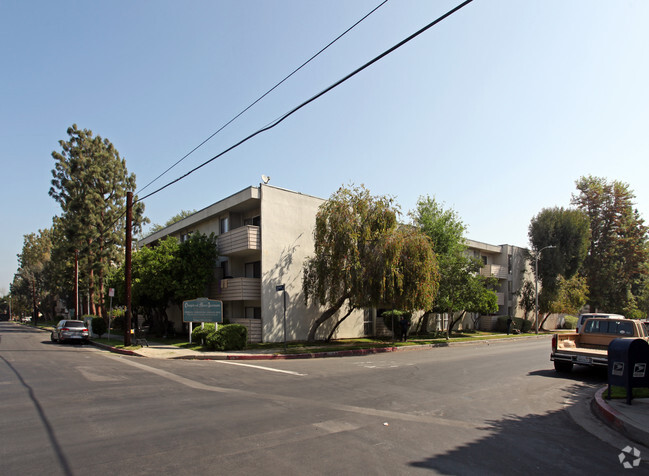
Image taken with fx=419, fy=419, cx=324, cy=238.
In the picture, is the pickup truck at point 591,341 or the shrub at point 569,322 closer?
A: the pickup truck at point 591,341

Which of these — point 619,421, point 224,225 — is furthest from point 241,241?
point 619,421

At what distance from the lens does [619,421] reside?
719cm

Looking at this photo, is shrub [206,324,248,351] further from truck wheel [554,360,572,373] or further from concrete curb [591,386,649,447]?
concrete curb [591,386,649,447]

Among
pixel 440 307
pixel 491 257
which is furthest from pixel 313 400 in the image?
pixel 491 257

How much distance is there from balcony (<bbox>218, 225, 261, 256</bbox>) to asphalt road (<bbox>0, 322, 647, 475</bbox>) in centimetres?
1111

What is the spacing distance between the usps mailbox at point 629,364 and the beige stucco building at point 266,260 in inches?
671

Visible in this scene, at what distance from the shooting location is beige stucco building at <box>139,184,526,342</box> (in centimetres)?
2347

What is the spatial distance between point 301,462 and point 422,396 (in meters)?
5.16

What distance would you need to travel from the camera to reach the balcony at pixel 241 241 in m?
23.3

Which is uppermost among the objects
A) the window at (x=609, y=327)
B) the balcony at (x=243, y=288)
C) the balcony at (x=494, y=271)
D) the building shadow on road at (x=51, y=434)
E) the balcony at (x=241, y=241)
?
the balcony at (x=241, y=241)

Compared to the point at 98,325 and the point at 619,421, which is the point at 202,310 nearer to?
the point at 98,325

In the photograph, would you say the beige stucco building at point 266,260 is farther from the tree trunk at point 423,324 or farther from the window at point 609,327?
the window at point 609,327

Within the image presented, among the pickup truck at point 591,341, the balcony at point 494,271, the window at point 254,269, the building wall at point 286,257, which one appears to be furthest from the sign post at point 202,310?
the balcony at point 494,271

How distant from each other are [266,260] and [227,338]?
5313mm
